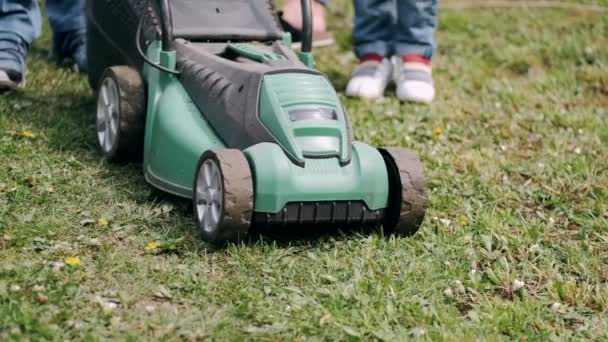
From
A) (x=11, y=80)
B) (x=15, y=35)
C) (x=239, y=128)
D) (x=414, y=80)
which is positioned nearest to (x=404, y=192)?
(x=239, y=128)

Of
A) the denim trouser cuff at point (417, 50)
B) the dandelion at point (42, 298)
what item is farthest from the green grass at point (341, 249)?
the denim trouser cuff at point (417, 50)

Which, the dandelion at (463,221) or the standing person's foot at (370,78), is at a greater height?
the standing person's foot at (370,78)

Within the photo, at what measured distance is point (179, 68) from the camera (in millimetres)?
2820

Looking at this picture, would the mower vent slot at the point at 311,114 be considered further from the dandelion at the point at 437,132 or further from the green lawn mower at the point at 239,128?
the dandelion at the point at 437,132

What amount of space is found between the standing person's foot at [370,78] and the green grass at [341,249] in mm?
74

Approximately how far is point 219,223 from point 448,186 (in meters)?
1.05

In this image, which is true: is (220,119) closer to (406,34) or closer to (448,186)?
(448,186)

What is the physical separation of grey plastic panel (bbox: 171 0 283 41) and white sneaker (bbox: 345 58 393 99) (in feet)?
3.28

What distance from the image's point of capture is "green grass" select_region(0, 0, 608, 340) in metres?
2.10

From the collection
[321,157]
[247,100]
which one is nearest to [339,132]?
[321,157]

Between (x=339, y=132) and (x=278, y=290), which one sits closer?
(x=278, y=290)

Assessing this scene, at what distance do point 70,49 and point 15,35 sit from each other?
0.41 m

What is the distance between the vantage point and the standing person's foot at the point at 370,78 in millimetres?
3938

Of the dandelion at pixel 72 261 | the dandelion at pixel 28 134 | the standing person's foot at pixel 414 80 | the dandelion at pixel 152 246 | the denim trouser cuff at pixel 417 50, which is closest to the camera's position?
the dandelion at pixel 72 261
